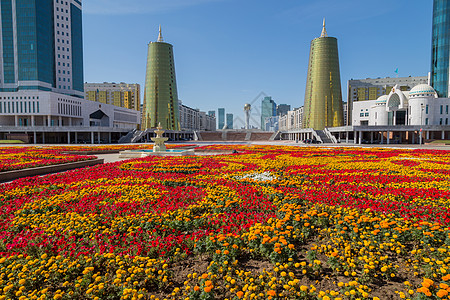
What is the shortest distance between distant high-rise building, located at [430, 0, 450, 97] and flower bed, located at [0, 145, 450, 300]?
74060mm

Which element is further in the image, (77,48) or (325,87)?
(77,48)

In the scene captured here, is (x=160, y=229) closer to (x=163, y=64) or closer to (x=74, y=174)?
(x=74, y=174)

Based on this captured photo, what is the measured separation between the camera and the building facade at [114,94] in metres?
132

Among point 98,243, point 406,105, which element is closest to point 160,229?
point 98,243

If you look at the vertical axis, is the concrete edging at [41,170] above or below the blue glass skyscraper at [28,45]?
below

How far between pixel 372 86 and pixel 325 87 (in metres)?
39.7

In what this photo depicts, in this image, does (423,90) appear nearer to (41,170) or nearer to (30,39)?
(41,170)

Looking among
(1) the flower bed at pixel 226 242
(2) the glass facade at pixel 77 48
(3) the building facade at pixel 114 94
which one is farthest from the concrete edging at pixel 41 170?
(3) the building facade at pixel 114 94

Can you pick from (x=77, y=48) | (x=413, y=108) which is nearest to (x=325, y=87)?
Result: (x=413, y=108)

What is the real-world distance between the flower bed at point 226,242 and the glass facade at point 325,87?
8435 cm

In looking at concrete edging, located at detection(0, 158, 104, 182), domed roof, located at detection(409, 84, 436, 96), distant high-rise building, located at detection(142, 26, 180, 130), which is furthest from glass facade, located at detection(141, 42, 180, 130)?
concrete edging, located at detection(0, 158, 104, 182)

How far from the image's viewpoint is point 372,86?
115 m

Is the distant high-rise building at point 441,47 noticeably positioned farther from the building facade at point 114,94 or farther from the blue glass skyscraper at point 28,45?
the building facade at point 114,94

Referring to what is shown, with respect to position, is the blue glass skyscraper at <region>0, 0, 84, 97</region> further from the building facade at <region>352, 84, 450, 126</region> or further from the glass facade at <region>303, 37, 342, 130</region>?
the building facade at <region>352, 84, 450, 126</region>
